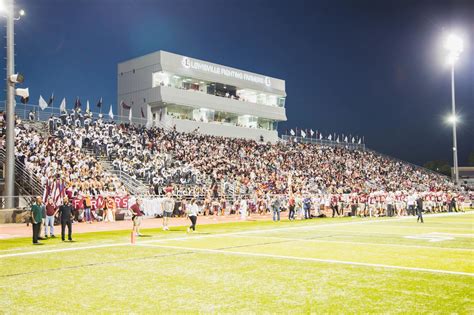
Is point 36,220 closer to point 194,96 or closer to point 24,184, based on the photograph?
point 24,184

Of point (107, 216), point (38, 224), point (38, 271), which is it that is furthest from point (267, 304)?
point (107, 216)

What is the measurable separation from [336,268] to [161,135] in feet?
110

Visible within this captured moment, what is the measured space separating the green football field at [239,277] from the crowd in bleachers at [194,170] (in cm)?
1002

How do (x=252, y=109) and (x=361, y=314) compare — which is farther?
(x=252, y=109)

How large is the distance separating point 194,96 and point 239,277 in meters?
44.2

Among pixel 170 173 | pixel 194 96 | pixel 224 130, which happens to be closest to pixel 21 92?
pixel 170 173

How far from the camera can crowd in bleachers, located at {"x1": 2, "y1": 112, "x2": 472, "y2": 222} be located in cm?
2905

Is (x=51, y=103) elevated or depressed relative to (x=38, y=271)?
elevated

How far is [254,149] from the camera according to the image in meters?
Result: 50.5

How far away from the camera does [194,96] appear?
52.8 m

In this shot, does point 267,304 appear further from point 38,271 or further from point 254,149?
point 254,149

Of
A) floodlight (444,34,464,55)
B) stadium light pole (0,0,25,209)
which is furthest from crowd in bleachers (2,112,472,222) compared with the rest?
floodlight (444,34,464,55)

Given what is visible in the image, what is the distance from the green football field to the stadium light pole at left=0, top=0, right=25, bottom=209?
9706 mm

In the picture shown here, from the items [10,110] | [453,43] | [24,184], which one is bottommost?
[24,184]
